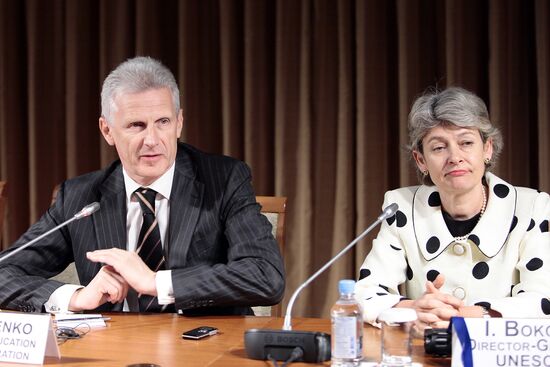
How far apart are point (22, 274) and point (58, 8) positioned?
2.17m

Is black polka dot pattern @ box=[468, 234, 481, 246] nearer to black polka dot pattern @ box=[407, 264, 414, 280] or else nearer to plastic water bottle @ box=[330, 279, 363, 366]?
black polka dot pattern @ box=[407, 264, 414, 280]

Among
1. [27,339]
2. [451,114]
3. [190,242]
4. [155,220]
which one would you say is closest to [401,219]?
[451,114]

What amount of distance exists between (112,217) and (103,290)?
0.38m

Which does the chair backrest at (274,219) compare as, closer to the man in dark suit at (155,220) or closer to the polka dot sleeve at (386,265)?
the man in dark suit at (155,220)

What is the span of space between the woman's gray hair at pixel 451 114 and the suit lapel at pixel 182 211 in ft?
2.29

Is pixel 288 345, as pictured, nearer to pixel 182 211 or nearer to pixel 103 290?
pixel 103 290

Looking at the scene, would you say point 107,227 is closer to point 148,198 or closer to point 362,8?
point 148,198

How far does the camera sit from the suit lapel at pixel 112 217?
2414 mm

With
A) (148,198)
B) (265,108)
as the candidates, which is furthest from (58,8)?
(148,198)

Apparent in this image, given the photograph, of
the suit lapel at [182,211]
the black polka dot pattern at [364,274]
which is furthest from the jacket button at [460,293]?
the suit lapel at [182,211]

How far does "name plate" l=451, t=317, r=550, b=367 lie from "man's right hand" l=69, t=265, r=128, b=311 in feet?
3.08

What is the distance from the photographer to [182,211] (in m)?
2.42

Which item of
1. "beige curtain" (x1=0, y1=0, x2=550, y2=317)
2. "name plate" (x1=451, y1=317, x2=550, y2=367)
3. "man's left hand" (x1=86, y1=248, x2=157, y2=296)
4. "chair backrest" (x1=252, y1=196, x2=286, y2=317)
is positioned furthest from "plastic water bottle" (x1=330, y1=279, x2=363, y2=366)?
"beige curtain" (x1=0, y1=0, x2=550, y2=317)

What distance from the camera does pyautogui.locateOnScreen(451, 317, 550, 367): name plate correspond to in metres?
1.56
